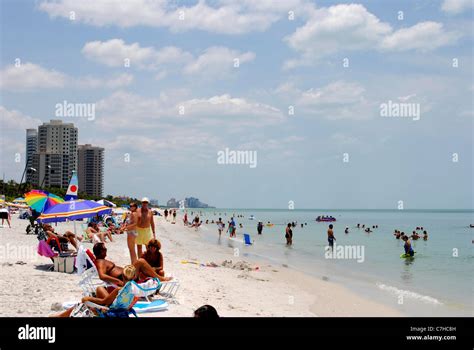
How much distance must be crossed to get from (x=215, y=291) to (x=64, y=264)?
3.48 metres

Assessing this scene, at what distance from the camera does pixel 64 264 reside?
33.6ft

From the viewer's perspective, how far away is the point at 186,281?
10.6 meters

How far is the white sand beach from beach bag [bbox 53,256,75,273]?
0.26 metres

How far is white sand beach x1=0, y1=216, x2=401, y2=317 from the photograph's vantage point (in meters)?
7.64

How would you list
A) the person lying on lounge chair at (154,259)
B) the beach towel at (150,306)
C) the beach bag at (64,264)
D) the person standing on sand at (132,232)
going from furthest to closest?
the beach bag at (64,264) → the person standing on sand at (132,232) → the person lying on lounge chair at (154,259) → the beach towel at (150,306)

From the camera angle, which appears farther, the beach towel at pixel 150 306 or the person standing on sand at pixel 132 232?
the person standing on sand at pixel 132 232

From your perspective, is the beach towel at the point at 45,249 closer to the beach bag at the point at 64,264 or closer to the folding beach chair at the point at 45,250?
the folding beach chair at the point at 45,250

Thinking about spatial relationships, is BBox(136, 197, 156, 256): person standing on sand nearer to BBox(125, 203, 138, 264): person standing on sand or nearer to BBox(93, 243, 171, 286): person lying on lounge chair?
BBox(125, 203, 138, 264): person standing on sand

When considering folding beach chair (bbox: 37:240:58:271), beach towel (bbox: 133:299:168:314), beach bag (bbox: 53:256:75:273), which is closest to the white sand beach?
beach towel (bbox: 133:299:168:314)

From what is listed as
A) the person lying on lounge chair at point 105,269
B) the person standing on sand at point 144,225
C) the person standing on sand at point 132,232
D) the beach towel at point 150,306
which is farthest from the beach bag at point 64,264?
the beach towel at point 150,306

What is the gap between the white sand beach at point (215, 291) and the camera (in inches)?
301

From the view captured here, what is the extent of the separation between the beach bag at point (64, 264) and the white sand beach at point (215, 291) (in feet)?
0.84

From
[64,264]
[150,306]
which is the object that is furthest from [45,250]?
[150,306]

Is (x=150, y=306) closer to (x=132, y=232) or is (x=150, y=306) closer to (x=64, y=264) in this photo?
(x=132, y=232)
